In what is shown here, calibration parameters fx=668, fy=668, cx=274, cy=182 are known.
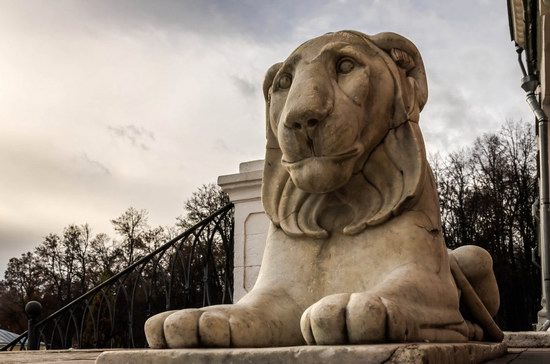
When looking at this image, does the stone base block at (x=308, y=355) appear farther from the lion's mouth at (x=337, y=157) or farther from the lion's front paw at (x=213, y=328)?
the lion's mouth at (x=337, y=157)

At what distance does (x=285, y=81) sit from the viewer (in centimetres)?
304

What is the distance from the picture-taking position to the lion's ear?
3034mm

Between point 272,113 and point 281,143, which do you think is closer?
point 281,143

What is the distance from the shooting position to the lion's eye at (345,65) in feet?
9.62

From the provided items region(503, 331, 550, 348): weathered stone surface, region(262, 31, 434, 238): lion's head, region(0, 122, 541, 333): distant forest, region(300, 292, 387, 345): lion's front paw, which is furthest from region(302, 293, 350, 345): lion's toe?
region(0, 122, 541, 333): distant forest

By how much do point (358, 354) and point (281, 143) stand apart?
117cm

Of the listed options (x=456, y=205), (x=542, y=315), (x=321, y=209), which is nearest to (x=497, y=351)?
(x=321, y=209)

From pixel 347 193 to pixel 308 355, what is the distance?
1.09 m

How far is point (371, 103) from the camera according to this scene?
9.61ft

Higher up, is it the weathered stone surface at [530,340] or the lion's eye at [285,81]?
the lion's eye at [285,81]

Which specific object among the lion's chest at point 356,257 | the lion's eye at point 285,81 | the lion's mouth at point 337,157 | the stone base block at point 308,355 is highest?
the lion's eye at point 285,81

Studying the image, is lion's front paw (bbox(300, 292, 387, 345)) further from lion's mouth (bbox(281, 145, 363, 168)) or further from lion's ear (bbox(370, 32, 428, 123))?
lion's ear (bbox(370, 32, 428, 123))

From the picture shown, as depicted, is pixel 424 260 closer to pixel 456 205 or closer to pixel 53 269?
pixel 456 205

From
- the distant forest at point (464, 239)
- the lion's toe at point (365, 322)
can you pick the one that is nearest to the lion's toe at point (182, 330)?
the lion's toe at point (365, 322)
